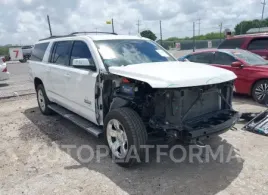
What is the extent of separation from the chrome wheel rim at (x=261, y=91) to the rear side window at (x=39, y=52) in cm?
551

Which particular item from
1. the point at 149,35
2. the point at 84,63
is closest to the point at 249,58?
the point at 84,63

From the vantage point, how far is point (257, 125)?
4980 millimetres

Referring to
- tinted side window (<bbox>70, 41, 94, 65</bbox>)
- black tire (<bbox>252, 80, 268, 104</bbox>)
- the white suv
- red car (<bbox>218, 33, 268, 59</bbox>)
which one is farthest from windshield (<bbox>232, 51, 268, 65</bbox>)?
tinted side window (<bbox>70, 41, 94, 65</bbox>)

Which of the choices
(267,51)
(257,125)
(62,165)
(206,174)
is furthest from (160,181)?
(267,51)

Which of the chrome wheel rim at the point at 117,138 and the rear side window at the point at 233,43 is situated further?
the rear side window at the point at 233,43

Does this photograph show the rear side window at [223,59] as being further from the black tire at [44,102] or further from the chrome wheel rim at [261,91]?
the black tire at [44,102]

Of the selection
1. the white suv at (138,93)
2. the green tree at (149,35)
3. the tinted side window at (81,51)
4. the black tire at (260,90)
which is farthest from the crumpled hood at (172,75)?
the green tree at (149,35)

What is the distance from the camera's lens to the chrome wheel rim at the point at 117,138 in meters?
3.93

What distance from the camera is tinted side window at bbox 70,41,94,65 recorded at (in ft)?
15.4

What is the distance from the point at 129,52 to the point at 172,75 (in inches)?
55.5

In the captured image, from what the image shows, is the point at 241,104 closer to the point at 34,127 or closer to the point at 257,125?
the point at 257,125

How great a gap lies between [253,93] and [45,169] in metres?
5.78

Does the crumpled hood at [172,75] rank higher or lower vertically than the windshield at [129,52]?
lower

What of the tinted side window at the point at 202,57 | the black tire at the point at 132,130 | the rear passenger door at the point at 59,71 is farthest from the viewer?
the tinted side window at the point at 202,57
